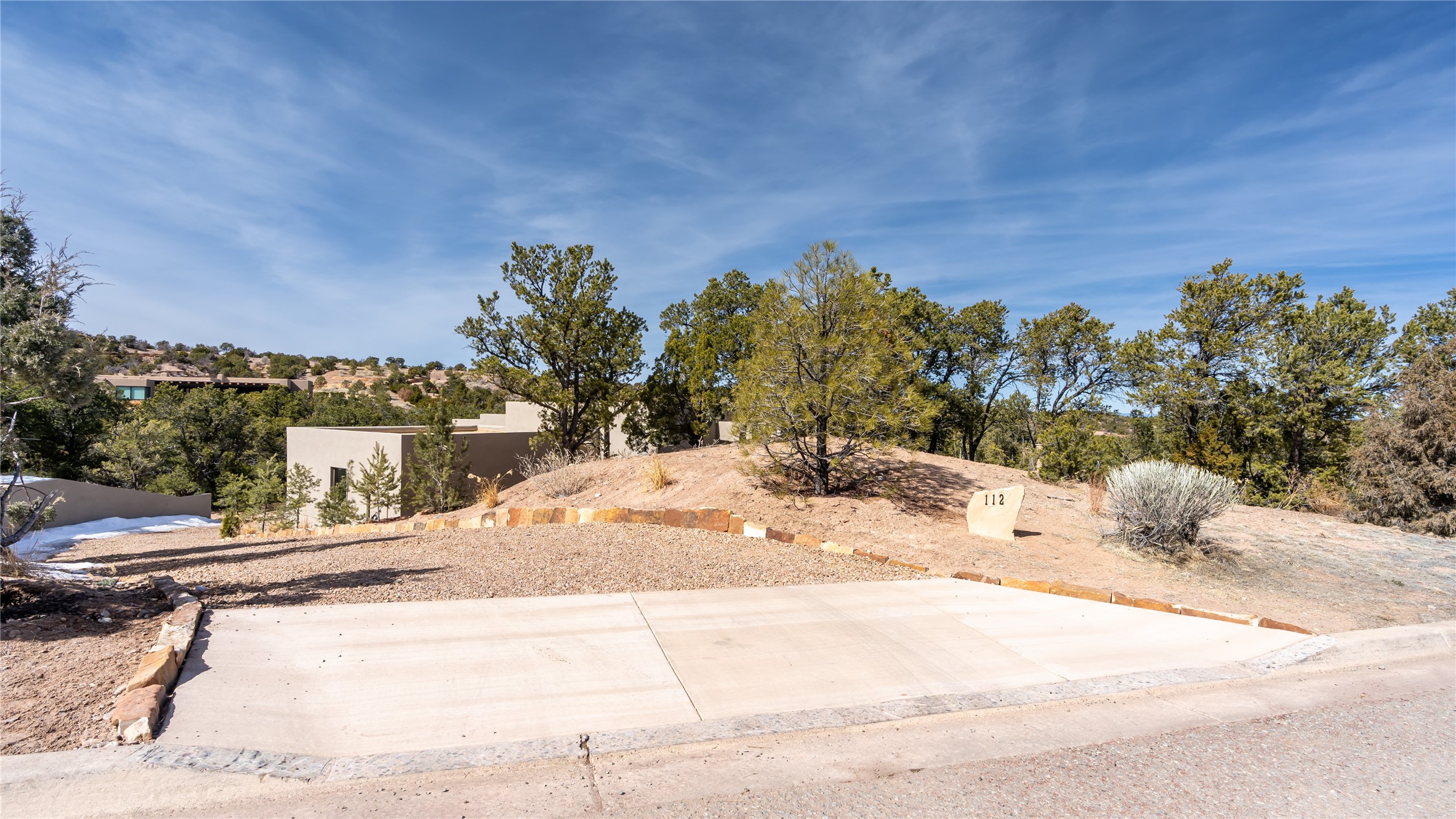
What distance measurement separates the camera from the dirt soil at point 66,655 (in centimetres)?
362

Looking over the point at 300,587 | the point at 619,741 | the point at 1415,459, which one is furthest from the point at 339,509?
the point at 1415,459

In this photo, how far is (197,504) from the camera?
73.7ft

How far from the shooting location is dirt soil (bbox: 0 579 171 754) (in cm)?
362

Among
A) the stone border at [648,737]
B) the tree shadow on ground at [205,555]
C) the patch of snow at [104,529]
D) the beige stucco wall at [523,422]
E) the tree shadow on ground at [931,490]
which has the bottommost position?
the patch of snow at [104,529]

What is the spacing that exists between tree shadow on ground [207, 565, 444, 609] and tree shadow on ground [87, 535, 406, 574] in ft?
5.52

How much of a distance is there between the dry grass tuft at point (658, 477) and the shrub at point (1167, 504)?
7485 mm

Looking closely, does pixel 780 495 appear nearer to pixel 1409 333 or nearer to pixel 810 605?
pixel 810 605

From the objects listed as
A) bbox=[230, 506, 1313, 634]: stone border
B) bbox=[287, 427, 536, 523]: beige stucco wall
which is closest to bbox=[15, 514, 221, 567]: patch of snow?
bbox=[287, 427, 536, 523]: beige stucco wall

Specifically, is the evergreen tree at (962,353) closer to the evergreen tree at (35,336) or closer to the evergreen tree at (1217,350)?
the evergreen tree at (1217,350)

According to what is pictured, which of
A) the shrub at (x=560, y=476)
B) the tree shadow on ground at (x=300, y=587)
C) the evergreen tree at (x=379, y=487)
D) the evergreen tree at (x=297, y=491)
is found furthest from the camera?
the evergreen tree at (x=297, y=491)

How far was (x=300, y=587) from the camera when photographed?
22.1 ft

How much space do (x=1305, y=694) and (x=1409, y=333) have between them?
20683 millimetres

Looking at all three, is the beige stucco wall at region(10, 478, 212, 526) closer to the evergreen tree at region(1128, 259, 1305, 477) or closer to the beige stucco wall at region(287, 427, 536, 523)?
the beige stucco wall at region(287, 427, 536, 523)

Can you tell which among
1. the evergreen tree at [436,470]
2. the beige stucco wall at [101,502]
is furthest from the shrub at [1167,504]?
the beige stucco wall at [101,502]
